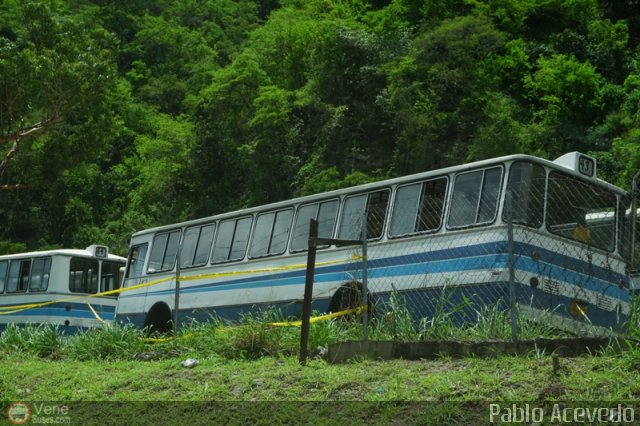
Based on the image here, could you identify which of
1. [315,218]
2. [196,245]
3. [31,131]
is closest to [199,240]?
[196,245]

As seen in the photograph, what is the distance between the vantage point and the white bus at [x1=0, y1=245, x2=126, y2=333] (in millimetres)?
22672

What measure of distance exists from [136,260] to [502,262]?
10715 mm

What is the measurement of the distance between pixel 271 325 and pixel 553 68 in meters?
23.5

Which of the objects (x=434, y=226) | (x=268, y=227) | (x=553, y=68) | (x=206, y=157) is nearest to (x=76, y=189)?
(x=206, y=157)

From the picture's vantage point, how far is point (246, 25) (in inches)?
2169

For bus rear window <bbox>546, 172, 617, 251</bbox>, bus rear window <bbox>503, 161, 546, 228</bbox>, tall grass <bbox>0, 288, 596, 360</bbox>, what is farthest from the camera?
bus rear window <bbox>546, 172, 617, 251</bbox>

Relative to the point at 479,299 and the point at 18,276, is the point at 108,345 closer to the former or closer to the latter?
the point at 479,299

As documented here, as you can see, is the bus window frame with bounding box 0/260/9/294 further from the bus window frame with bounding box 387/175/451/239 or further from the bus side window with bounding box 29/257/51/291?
the bus window frame with bounding box 387/175/451/239

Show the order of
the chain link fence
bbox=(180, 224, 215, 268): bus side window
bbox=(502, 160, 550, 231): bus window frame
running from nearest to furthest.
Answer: the chain link fence < bbox=(502, 160, 550, 231): bus window frame < bbox=(180, 224, 215, 268): bus side window

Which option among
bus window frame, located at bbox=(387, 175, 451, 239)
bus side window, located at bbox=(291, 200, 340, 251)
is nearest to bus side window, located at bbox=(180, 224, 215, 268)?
bus side window, located at bbox=(291, 200, 340, 251)

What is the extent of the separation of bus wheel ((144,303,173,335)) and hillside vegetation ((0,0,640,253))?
304 inches

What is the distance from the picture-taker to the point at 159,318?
18.6 meters

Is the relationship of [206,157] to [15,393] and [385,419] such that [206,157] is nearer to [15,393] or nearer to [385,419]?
[15,393]

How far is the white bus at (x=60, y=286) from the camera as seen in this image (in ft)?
74.4
